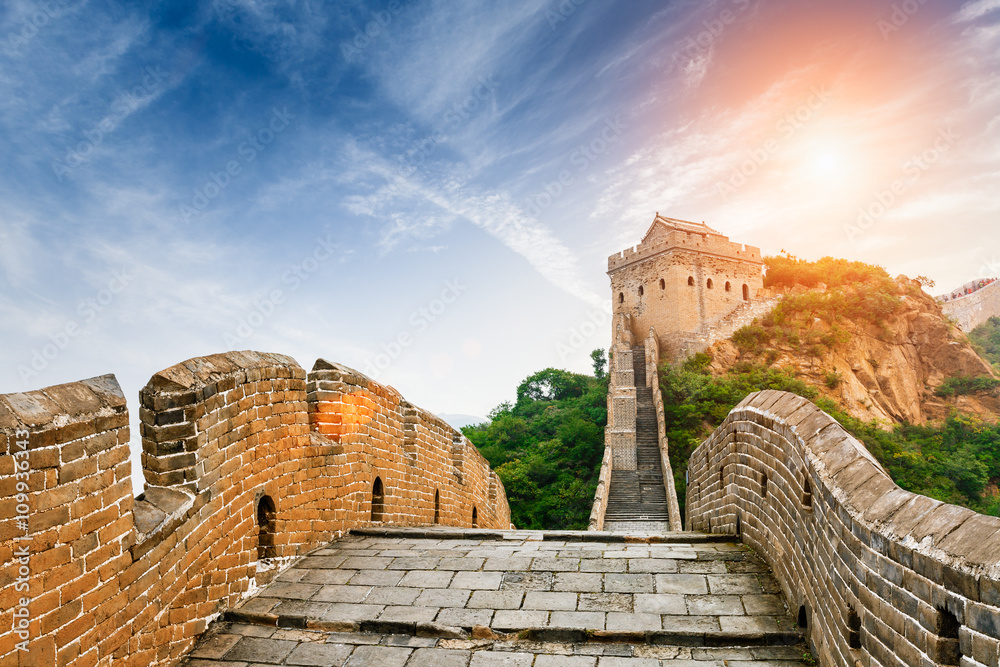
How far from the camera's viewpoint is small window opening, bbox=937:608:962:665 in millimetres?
2148

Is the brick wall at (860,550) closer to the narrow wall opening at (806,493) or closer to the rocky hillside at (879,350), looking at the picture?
the narrow wall opening at (806,493)

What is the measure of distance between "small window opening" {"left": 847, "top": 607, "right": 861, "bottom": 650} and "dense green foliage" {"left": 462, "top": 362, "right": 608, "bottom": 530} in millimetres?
20403

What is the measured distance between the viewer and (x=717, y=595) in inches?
183

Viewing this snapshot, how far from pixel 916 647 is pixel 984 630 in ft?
1.49

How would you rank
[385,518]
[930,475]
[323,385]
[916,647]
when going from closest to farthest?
[916,647]
[323,385]
[385,518]
[930,475]

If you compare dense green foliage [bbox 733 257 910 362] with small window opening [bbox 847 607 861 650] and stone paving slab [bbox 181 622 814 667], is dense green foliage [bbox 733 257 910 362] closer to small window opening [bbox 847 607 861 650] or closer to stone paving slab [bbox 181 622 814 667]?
stone paving slab [bbox 181 622 814 667]

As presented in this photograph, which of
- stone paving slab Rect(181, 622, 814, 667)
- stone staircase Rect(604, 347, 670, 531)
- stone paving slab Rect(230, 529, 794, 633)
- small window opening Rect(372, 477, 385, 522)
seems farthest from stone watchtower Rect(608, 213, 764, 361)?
stone paving slab Rect(181, 622, 814, 667)

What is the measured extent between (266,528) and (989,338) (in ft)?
193

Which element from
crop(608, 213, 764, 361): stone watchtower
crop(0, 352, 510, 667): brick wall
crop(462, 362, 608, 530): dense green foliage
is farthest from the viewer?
crop(608, 213, 764, 361): stone watchtower

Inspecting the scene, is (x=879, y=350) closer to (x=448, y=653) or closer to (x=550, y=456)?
(x=550, y=456)

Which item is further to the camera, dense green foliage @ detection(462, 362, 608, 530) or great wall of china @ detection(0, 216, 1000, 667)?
dense green foliage @ detection(462, 362, 608, 530)

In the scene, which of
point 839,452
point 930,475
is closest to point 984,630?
point 839,452

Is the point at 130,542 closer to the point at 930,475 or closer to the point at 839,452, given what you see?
the point at 839,452

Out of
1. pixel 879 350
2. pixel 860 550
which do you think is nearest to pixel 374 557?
pixel 860 550
